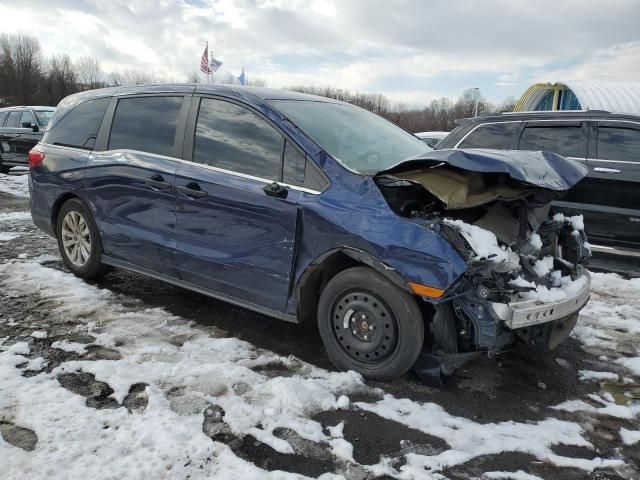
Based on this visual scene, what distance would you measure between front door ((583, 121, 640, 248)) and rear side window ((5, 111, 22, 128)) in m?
13.8

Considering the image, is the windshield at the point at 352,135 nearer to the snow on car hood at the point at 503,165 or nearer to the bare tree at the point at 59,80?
the snow on car hood at the point at 503,165

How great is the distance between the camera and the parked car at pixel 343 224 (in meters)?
2.97

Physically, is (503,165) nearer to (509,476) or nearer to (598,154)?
(509,476)

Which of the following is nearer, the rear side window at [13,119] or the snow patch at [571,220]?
the snow patch at [571,220]

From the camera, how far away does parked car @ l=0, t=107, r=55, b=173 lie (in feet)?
43.4

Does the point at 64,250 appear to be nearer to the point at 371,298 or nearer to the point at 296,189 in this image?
the point at 296,189

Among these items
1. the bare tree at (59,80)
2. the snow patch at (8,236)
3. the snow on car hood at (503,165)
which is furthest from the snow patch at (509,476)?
the bare tree at (59,80)

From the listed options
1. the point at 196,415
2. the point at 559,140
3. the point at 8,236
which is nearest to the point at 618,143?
the point at 559,140

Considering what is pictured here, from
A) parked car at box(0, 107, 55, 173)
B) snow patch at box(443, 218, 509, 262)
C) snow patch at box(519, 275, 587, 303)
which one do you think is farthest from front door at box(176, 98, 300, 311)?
parked car at box(0, 107, 55, 173)

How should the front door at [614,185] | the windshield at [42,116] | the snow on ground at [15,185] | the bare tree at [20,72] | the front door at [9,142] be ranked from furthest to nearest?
the bare tree at [20,72] → the windshield at [42,116] → the front door at [9,142] → the snow on ground at [15,185] → the front door at [614,185]

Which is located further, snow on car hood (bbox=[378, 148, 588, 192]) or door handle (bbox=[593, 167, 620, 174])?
door handle (bbox=[593, 167, 620, 174])

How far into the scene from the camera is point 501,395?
3.25 m

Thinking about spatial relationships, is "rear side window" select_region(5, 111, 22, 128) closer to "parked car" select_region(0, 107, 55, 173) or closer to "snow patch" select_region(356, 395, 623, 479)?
"parked car" select_region(0, 107, 55, 173)

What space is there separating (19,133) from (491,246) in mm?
13790
